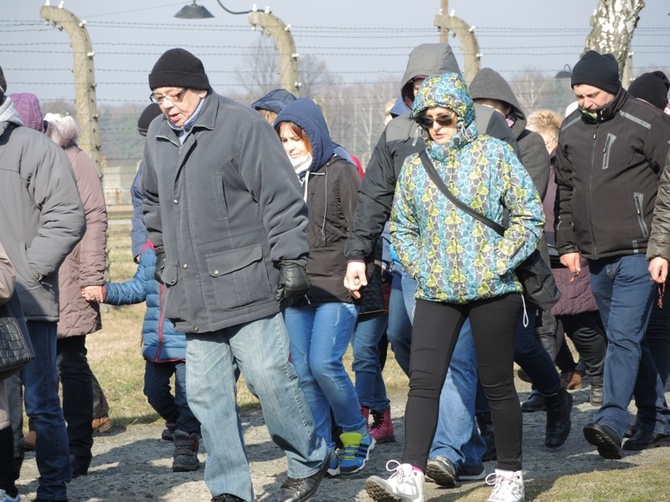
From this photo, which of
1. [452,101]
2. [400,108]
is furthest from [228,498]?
[400,108]

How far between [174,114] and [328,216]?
5.09 feet

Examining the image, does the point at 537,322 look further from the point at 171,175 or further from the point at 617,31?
the point at 617,31

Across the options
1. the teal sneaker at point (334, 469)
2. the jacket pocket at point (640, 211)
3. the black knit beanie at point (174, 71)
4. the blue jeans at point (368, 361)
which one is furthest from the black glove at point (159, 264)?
the jacket pocket at point (640, 211)

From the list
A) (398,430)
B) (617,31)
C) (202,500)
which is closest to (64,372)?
(202,500)

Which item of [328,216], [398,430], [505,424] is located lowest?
[398,430]

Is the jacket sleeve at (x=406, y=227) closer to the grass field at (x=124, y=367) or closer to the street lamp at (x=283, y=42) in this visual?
the grass field at (x=124, y=367)

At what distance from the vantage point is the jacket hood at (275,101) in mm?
7215

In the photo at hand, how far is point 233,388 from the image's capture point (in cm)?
543

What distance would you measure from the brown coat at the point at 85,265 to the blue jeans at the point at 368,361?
155cm

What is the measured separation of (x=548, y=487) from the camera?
18.7 ft

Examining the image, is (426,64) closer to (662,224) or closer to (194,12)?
(662,224)

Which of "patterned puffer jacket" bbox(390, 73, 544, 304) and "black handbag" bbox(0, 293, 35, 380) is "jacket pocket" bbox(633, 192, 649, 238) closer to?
"patterned puffer jacket" bbox(390, 73, 544, 304)

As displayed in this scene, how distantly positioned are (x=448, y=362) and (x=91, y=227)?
2841mm

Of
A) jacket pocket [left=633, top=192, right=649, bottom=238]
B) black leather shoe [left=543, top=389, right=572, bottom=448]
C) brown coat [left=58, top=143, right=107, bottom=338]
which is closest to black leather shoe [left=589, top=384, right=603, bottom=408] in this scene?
black leather shoe [left=543, top=389, right=572, bottom=448]
